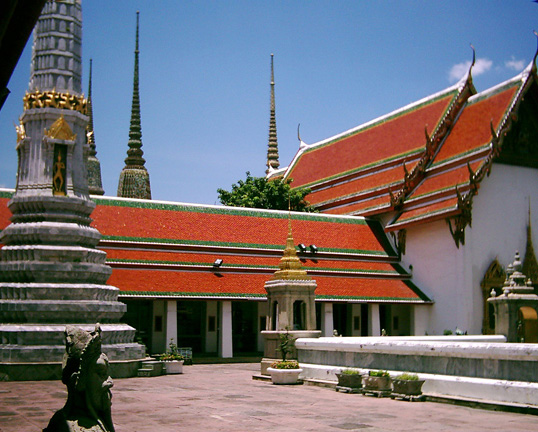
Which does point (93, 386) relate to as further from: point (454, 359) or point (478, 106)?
point (478, 106)

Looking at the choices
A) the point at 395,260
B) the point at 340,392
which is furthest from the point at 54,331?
the point at 395,260

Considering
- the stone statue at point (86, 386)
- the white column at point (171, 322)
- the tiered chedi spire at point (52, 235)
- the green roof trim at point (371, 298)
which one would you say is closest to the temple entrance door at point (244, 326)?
the green roof trim at point (371, 298)

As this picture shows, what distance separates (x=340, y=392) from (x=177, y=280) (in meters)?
12.5

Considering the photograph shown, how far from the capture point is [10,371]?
16781 millimetres

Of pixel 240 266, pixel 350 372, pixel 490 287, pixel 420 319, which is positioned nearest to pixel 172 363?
pixel 350 372

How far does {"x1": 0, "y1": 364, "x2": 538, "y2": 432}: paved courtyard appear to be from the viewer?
9.67 m

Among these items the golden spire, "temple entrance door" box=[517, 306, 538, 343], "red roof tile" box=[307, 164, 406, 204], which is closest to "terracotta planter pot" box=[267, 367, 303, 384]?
the golden spire

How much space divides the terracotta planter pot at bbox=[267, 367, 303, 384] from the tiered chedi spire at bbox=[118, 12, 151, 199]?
3770 centimetres

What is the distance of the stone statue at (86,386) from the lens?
21.9 feet

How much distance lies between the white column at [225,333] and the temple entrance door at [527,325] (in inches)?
407

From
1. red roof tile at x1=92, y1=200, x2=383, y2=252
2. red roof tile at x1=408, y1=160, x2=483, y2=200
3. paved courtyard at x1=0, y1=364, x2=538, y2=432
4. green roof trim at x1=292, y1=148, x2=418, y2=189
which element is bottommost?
paved courtyard at x1=0, y1=364, x2=538, y2=432

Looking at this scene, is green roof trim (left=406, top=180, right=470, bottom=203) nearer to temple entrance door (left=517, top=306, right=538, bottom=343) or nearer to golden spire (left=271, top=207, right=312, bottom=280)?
temple entrance door (left=517, top=306, right=538, bottom=343)

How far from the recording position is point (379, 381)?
44.1 ft

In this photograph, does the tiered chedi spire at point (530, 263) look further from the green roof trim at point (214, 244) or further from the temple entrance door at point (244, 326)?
the temple entrance door at point (244, 326)
